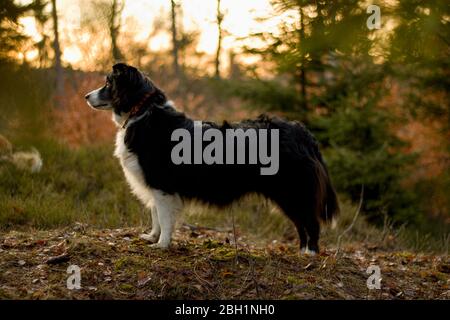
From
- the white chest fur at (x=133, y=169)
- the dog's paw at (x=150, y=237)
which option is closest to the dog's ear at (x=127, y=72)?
the white chest fur at (x=133, y=169)

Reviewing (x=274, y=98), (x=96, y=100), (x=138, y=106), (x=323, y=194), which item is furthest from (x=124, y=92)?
(x=274, y=98)

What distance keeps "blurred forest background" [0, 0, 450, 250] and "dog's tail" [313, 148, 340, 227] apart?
670 mm

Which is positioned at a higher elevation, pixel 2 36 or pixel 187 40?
pixel 187 40

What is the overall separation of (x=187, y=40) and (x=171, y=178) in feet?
42.2

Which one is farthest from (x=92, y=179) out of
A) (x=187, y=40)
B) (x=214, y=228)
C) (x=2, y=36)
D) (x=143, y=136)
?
(x=187, y=40)

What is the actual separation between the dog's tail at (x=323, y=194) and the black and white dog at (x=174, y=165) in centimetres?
3

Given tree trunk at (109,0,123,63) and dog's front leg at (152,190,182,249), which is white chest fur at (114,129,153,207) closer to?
dog's front leg at (152,190,182,249)

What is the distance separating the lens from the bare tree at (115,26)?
47.4 feet

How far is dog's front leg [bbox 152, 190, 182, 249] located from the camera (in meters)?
5.23

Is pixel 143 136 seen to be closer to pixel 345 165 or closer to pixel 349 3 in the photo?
pixel 349 3

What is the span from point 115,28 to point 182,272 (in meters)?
11.8

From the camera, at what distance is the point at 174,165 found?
5.30 metres
